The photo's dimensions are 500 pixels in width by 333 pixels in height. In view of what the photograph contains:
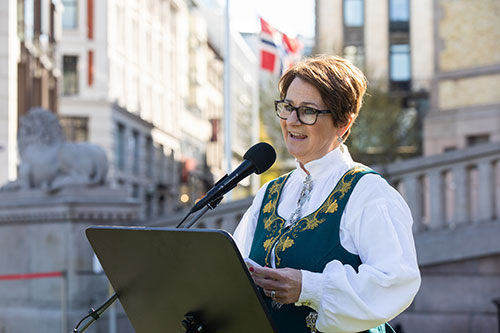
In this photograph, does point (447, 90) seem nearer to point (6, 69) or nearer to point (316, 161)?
point (6, 69)

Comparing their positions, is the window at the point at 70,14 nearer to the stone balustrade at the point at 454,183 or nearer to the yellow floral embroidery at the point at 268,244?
the stone balustrade at the point at 454,183

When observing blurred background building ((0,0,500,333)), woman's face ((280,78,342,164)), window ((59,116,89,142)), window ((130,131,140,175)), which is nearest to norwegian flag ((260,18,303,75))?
blurred background building ((0,0,500,333))

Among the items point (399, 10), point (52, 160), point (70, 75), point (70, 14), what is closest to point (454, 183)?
point (52, 160)

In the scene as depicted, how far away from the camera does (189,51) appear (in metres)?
56.4

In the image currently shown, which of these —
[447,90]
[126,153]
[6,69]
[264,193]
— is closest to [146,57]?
[126,153]

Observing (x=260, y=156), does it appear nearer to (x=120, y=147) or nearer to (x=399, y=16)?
(x=120, y=147)

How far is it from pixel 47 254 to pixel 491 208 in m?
4.67

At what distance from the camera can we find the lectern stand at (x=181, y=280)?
2.40 meters

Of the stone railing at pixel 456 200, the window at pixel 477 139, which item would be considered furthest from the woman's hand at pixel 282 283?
the window at pixel 477 139

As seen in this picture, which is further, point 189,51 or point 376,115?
point 189,51

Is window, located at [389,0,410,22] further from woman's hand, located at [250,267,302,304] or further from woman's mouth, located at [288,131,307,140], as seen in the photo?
woman's hand, located at [250,267,302,304]

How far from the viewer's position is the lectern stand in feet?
7.86

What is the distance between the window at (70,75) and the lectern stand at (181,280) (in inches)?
1481

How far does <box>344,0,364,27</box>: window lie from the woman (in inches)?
1650
